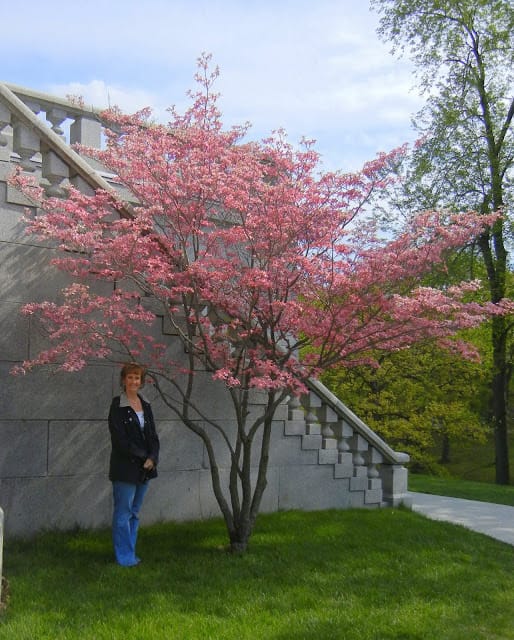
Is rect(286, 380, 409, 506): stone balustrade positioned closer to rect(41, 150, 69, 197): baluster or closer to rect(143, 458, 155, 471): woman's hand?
rect(143, 458, 155, 471): woman's hand

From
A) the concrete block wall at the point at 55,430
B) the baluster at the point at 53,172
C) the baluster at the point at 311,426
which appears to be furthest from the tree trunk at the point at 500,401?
the baluster at the point at 53,172

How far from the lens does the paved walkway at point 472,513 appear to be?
9844 millimetres

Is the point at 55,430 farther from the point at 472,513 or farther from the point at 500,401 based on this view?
the point at 500,401

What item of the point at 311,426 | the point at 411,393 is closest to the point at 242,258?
the point at 311,426

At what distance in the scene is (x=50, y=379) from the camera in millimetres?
7793

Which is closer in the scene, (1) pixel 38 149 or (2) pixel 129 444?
(2) pixel 129 444

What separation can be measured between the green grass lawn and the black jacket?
795 mm

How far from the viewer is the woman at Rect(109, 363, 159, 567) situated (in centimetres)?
663

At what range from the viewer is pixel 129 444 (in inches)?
261

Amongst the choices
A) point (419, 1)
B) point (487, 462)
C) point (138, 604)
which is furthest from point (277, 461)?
point (487, 462)

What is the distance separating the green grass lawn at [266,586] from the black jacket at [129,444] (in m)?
0.79

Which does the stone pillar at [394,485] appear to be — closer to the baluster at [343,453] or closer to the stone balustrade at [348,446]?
the stone balustrade at [348,446]

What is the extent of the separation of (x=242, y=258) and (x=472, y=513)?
618cm

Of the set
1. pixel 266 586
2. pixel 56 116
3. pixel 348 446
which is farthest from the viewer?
pixel 348 446
